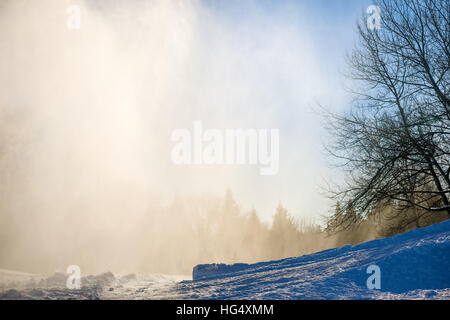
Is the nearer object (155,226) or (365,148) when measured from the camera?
(365,148)

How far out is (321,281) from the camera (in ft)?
14.9

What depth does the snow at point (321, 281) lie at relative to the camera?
13.5 feet

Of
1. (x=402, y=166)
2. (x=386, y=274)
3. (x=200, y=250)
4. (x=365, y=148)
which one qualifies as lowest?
(x=200, y=250)

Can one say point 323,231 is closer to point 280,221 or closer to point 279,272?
point 279,272

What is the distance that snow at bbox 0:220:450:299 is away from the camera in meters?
4.12
